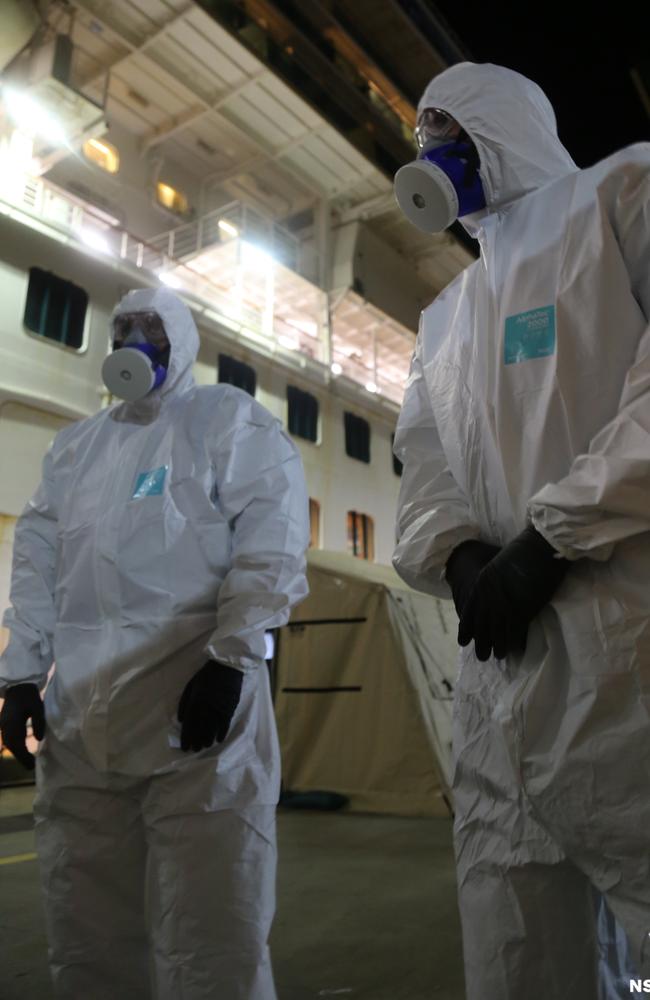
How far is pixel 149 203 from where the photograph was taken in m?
12.3

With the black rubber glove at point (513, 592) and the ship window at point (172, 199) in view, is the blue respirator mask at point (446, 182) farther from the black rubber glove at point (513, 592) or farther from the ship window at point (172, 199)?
the ship window at point (172, 199)

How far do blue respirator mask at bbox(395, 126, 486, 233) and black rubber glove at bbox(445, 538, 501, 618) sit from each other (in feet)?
2.14

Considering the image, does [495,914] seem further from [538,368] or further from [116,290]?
[116,290]

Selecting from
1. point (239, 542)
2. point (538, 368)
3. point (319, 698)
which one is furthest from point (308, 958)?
point (319, 698)

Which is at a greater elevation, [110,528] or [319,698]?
[110,528]

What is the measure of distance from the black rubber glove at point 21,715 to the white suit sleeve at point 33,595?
0.03 m

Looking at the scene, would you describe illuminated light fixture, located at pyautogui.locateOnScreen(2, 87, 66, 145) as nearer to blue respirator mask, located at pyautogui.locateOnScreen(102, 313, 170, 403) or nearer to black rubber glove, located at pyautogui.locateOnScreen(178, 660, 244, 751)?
blue respirator mask, located at pyautogui.locateOnScreen(102, 313, 170, 403)

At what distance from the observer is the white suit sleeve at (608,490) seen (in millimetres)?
891

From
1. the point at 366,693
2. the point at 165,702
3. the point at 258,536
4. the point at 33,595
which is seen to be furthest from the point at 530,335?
the point at 366,693

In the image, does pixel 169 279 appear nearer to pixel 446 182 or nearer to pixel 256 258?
pixel 256 258

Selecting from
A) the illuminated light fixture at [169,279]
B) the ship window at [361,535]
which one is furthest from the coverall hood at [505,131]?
the ship window at [361,535]

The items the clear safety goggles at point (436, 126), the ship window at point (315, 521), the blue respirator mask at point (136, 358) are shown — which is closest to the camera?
the clear safety goggles at point (436, 126)

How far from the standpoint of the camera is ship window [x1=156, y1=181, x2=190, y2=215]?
41.3ft

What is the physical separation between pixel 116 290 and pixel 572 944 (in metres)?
10.3
